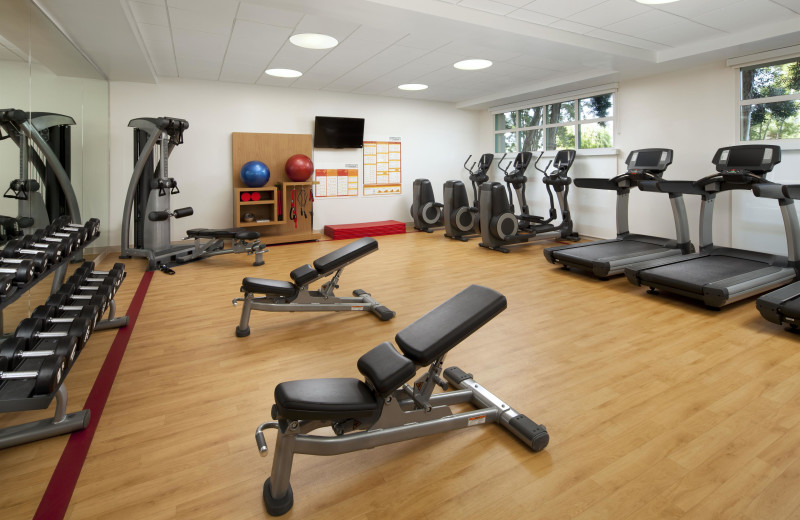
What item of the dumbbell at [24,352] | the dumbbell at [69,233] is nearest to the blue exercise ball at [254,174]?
Result: the dumbbell at [69,233]

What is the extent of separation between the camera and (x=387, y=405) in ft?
5.08

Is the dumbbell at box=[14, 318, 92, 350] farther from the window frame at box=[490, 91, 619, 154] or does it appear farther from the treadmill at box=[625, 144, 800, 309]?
the window frame at box=[490, 91, 619, 154]

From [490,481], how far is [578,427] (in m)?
0.52

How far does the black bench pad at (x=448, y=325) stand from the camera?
5.10ft

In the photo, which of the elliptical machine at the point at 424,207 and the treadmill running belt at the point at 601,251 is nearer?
the treadmill running belt at the point at 601,251

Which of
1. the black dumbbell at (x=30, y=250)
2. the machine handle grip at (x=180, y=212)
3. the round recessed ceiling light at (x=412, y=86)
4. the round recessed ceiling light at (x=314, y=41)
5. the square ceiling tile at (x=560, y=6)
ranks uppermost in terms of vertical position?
the round recessed ceiling light at (x=412, y=86)

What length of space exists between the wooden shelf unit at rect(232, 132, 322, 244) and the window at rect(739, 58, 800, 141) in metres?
5.27

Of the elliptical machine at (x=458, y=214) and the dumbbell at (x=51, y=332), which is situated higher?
the elliptical machine at (x=458, y=214)

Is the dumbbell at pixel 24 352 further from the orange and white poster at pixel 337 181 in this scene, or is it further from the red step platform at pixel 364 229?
the orange and white poster at pixel 337 181

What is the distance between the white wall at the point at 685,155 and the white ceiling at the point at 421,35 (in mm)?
308

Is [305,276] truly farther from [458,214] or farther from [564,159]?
[564,159]

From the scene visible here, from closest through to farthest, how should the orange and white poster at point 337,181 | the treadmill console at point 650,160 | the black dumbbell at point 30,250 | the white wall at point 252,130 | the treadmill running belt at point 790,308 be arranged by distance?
the black dumbbell at point 30,250
the treadmill running belt at point 790,308
the treadmill console at point 650,160
the white wall at point 252,130
the orange and white poster at point 337,181

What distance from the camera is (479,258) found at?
17.3 feet

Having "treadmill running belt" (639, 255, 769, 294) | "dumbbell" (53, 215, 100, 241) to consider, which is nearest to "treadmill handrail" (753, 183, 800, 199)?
"treadmill running belt" (639, 255, 769, 294)
